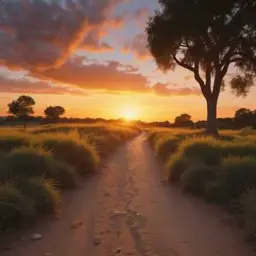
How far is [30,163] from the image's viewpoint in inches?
505

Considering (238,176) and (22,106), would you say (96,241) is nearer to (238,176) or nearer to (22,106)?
(238,176)

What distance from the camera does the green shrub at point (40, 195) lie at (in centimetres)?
997

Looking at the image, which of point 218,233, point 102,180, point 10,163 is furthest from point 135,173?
point 218,233

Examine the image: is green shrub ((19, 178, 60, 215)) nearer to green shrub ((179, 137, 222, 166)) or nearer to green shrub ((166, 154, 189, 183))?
green shrub ((166, 154, 189, 183))

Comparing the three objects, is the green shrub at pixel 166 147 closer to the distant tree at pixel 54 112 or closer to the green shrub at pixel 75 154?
the green shrub at pixel 75 154

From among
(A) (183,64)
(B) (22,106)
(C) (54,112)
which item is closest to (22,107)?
(B) (22,106)

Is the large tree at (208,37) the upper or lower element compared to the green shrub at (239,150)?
upper

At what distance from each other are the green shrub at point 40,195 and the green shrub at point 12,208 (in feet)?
1.93

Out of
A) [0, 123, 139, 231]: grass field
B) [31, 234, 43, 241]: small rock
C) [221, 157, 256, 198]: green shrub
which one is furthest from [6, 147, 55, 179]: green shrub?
[221, 157, 256, 198]: green shrub

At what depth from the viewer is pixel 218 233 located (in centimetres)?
880

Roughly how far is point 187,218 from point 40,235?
3436 mm

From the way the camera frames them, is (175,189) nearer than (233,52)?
Yes

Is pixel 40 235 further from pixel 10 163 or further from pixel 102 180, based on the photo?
pixel 102 180

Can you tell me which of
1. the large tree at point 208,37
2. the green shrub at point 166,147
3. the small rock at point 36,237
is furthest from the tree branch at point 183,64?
the small rock at point 36,237
